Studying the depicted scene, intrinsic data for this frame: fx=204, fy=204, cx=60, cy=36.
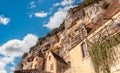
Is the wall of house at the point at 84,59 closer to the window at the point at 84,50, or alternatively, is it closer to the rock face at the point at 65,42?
the window at the point at 84,50

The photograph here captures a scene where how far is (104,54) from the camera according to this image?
1461 centimetres

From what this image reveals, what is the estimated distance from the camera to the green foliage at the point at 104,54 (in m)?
14.0

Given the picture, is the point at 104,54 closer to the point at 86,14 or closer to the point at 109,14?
the point at 109,14

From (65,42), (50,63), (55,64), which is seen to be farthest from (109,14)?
(50,63)

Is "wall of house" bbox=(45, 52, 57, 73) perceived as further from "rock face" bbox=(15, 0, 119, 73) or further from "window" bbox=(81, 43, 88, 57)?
"window" bbox=(81, 43, 88, 57)

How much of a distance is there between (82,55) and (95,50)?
244 cm

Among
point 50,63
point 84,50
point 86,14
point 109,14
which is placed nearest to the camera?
point 109,14

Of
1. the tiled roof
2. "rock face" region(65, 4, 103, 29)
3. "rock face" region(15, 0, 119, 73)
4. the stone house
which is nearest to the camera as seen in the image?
the tiled roof

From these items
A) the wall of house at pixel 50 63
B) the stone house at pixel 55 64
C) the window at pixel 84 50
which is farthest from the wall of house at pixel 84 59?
the wall of house at pixel 50 63

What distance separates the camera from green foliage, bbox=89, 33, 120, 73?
1397 cm

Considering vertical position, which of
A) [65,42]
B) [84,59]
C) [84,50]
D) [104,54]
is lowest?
[104,54]

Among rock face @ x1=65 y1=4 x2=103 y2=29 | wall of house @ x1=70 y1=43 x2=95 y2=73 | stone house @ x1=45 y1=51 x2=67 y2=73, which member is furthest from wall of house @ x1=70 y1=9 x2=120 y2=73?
stone house @ x1=45 y1=51 x2=67 y2=73

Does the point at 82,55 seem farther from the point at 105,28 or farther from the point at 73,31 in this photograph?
the point at 73,31

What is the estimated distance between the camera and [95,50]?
15.6 m
